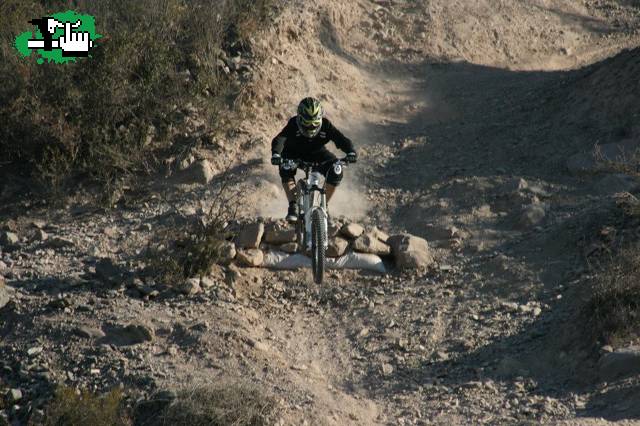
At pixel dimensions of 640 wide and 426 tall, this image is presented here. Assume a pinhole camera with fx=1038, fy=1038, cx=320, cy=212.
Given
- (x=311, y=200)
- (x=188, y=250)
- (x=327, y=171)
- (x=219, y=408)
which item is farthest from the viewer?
(x=188, y=250)

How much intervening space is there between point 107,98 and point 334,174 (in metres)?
4.82

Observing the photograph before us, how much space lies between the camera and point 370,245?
473 inches

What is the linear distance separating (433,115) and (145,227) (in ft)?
19.6

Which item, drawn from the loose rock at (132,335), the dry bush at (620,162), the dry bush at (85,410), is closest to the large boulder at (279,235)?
the loose rock at (132,335)

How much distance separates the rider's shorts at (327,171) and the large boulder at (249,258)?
4.17 ft

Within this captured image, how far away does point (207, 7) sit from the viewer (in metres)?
15.6

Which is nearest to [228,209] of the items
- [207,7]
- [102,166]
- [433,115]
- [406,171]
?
[102,166]

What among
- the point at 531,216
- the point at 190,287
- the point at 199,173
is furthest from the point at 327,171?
the point at 199,173

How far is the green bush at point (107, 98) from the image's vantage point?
13.9 m

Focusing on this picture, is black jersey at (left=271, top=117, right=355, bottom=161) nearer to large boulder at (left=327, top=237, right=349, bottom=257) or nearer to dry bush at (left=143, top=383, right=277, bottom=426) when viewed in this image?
large boulder at (left=327, top=237, right=349, bottom=257)

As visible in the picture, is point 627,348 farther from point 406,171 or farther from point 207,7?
point 207,7

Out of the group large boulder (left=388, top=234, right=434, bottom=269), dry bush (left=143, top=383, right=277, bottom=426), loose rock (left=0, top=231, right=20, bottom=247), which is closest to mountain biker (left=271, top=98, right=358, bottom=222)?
large boulder (left=388, top=234, right=434, bottom=269)

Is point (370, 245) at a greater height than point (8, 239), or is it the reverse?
point (370, 245)

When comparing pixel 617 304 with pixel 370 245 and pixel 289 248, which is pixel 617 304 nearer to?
pixel 370 245
